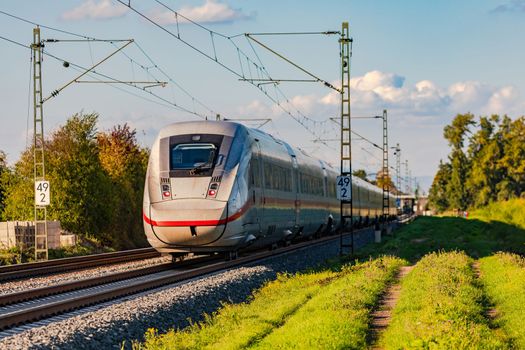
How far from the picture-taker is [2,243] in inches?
1362

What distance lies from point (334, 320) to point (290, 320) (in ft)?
3.18

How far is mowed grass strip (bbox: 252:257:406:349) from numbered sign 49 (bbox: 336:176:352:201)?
41.0 ft

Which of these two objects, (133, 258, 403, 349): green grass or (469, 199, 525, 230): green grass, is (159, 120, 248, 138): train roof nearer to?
(133, 258, 403, 349): green grass

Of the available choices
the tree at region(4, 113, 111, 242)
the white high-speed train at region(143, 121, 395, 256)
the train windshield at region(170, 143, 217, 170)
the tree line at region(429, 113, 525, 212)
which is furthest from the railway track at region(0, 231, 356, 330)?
the tree line at region(429, 113, 525, 212)

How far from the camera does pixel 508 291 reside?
55.9 feet

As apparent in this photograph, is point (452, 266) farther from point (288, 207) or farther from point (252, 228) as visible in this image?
point (288, 207)

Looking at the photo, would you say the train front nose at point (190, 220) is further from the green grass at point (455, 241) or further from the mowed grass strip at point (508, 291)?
the green grass at point (455, 241)

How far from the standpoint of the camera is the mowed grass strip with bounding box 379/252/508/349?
10195 mm

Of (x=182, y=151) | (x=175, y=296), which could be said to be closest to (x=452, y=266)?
(x=182, y=151)

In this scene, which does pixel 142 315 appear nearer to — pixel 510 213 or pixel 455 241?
pixel 455 241

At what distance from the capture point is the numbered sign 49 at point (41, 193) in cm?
3112

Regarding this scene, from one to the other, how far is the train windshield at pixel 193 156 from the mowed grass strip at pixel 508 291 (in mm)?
7206

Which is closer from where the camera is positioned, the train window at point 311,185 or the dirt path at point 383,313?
the dirt path at point 383,313

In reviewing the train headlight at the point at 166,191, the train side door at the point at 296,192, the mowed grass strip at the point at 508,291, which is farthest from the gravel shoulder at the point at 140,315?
the train side door at the point at 296,192
